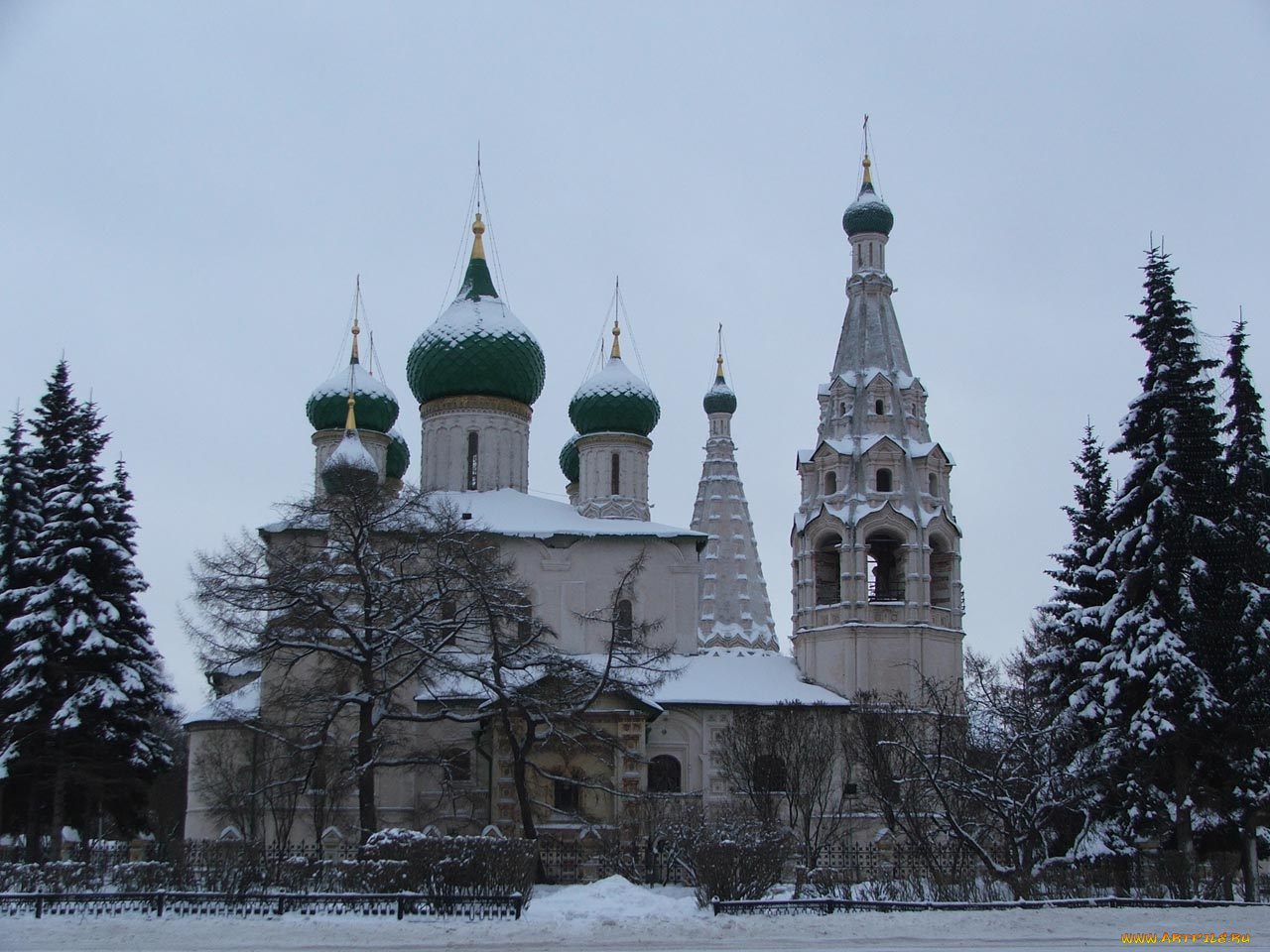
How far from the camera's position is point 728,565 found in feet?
140

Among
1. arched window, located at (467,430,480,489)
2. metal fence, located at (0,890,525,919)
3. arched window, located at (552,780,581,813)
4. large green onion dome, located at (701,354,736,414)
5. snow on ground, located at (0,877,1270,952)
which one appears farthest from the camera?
large green onion dome, located at (701,354,736,414)

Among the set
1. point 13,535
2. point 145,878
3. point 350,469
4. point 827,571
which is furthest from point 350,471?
point 827,571

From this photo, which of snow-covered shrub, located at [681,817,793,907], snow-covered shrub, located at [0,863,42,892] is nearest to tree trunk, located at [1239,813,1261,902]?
snow-covered shrub, located at [681,817,793,907]

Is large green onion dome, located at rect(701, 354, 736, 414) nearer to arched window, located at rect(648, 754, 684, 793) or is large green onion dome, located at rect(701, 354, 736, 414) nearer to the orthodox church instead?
the orthodox church

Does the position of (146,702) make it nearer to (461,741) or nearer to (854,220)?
(461,741)

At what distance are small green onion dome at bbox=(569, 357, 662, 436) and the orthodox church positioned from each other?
5cm

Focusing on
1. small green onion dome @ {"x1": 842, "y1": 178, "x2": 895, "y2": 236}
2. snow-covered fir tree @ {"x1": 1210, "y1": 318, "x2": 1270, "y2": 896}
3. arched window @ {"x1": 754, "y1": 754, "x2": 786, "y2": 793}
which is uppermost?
small green onion dome @ {"x1": 842, "y1": 178, "x2": 895, "y2": 236}

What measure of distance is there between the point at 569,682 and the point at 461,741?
16.0 feet

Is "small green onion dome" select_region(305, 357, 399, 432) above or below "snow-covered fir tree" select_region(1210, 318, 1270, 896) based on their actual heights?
above

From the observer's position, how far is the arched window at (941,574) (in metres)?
33.0

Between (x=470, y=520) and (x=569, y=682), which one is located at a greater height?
(x=470, y=520)

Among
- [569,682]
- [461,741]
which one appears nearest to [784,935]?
[569,682]

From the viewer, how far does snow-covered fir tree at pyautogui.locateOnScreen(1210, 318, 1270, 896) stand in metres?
18.2

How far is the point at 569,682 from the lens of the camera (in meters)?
25.1
